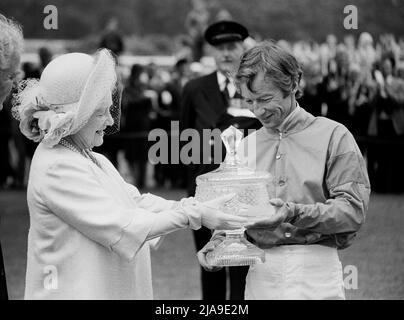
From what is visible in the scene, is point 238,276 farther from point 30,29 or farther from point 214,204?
point 30,29

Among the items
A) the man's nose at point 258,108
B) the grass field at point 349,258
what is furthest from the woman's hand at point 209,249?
the grass field at point 349,258

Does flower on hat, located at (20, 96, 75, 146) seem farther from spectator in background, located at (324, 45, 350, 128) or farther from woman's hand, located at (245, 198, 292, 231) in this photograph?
spectator in background, located at (324, 45, 350, 128)

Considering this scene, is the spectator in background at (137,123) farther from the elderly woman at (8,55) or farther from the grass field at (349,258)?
the elderly woman at (8,55)

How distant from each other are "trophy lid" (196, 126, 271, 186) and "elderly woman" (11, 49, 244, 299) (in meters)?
0.13

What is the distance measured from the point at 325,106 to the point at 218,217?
7629mm

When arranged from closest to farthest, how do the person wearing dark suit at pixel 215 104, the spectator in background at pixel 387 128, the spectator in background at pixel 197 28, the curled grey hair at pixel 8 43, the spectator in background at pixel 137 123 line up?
the curled grey hair at pixel 8 43
the person wearing dark suit at pixel 215 104
the spectator in background at pixel 387 128
the spectator in background at pixel 137 123
the spectator in background at pixel 197 28

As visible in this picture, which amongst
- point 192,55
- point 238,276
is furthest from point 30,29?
point 238,276

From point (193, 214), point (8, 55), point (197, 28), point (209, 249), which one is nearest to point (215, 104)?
point (209, 249)

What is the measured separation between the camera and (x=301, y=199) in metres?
4.10

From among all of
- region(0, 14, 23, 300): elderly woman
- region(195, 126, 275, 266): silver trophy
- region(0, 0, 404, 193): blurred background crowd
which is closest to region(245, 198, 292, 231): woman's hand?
region(195, 126, 275, 266): silver trophy

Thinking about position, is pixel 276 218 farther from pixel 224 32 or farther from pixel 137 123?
pixel 137 123

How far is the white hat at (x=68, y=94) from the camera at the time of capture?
12.5ft

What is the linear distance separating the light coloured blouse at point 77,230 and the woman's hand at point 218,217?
0.35 ft

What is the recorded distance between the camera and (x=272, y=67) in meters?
4.13
